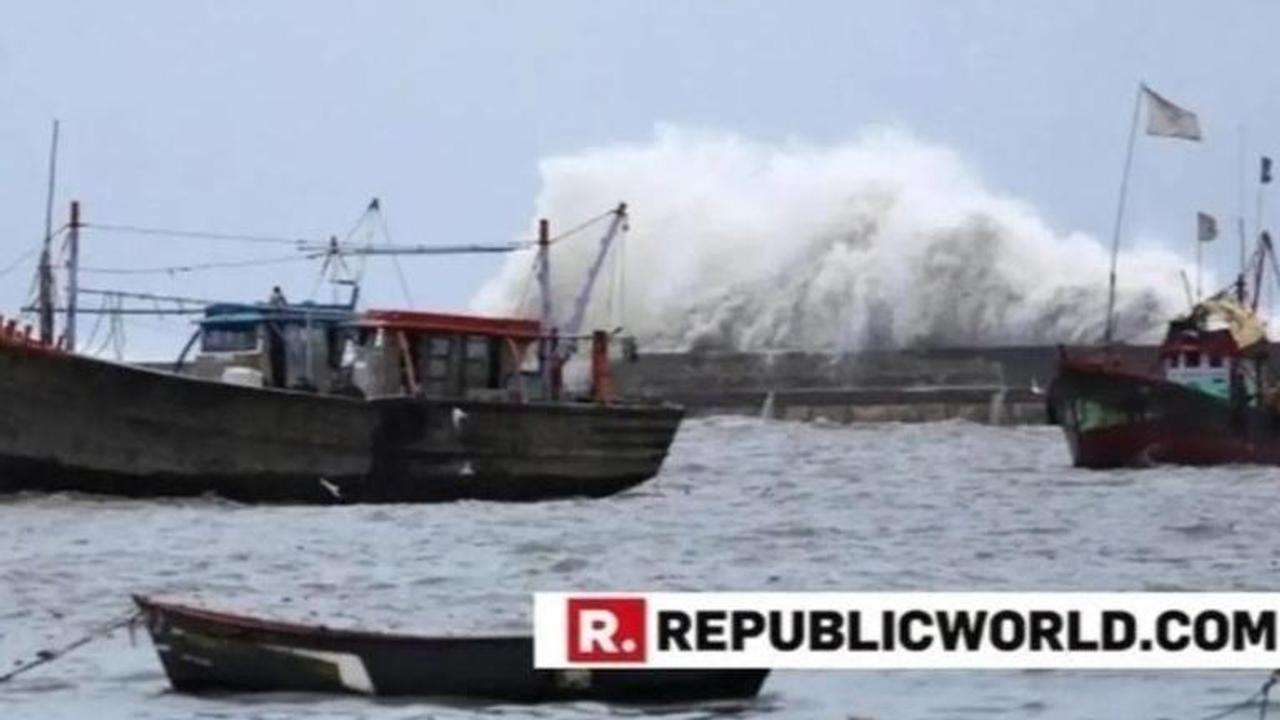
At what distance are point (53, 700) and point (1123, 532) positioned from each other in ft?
71.8

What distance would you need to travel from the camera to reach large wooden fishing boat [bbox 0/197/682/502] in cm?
4959

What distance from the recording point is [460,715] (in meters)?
25.9

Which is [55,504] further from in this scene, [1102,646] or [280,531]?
[1102,646]

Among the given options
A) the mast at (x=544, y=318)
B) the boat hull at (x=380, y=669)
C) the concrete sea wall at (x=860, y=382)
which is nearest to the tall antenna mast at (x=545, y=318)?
the mast at (x=544, y=318)

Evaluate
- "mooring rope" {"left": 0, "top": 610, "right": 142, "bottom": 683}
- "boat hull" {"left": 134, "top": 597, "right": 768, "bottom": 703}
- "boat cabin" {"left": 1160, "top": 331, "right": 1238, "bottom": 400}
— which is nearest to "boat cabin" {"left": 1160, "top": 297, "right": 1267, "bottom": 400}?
"boat cabin" {"left": 1160, "top": 331, "right": 1238, "bottom": 400}

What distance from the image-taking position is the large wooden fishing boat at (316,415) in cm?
4959

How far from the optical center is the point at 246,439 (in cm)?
4988

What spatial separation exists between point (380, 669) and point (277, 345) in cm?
2528

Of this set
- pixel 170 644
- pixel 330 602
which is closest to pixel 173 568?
pixel 330 602

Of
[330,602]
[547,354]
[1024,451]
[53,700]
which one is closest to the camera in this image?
[53,700]

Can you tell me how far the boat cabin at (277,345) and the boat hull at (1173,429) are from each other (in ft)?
77.7

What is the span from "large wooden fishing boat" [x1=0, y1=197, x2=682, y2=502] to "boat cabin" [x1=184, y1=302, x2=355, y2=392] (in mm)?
32

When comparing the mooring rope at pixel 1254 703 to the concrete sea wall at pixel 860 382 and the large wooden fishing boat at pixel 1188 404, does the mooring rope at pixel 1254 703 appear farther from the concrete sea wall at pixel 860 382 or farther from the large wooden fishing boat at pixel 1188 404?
the concrete sea wall at pixel 860 382

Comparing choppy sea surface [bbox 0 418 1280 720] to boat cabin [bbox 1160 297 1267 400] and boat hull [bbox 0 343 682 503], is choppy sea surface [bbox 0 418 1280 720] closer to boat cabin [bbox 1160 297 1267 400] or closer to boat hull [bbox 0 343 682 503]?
boat hull [bbox 0 343 682 503]
